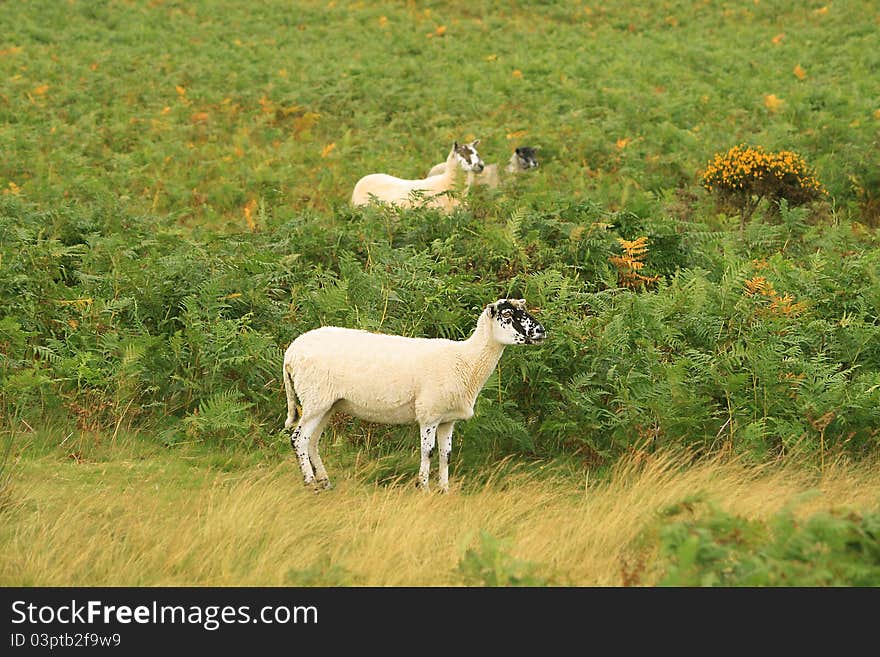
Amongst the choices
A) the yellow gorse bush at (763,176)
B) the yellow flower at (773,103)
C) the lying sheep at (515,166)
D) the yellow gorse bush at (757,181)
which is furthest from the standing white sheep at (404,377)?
the yellow flower at (773,103)

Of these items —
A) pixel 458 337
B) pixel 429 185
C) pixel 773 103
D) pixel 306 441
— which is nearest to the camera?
pixel 306 441

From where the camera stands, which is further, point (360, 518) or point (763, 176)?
point (763, 176)

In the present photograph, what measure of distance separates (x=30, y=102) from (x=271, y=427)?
60.1ft

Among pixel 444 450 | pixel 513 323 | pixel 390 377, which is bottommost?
pixel 444 450

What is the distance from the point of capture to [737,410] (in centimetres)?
879

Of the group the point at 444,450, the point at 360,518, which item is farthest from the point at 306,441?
the point at 444,450

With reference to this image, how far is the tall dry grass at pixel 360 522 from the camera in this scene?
618 centimetres

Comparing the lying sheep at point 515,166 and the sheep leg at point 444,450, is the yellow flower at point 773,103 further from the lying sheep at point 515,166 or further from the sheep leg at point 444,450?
the sheep leg at point 444,450

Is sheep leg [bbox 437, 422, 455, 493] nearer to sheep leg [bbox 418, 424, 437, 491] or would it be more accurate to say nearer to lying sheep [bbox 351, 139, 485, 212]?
sheep leg [bbox 418, 424, 437, 491]

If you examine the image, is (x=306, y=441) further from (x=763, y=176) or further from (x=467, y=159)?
(x=763, y=176)

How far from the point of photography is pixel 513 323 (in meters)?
7.47

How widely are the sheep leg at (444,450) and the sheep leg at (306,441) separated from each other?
0.85 meters

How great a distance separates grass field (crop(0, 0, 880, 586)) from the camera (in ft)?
20.9

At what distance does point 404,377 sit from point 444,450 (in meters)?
0.65
